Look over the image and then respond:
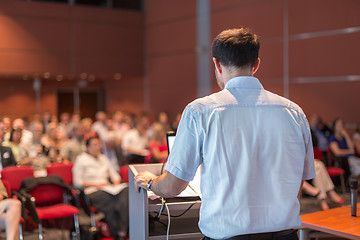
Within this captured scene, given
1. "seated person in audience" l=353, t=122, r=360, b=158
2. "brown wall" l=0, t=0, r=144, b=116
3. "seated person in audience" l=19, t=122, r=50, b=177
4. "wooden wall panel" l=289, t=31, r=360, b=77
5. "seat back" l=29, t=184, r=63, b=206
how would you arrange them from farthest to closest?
1. "brown wall" l=0, t=0, r=144, b=116
2. "wooden wall panel" l=289, t=31, r=360, b=77
3. "seated person in audience" l=353, t=122, r=360, b=158
4. "seated person in audience" l=19, t=122, r=50, b=177
5. "seat back" l=29, t=184, r=63, b=206

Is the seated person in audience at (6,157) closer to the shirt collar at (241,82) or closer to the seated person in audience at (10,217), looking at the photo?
the seated person in audience at (10,217)

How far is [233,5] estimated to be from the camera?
10.6 meters

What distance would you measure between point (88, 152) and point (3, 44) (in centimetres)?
701

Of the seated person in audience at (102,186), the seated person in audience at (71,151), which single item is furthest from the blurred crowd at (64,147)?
the seated person in audience at (102,186)

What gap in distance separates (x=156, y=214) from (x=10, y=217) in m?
2.32

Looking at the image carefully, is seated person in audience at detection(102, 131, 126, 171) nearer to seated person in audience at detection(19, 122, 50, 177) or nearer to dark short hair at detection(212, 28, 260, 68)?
seated person in audience at detection(19, 122, 50, 177)

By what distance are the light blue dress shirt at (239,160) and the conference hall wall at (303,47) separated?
740 cm

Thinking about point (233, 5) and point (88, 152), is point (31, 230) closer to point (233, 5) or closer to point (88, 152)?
point (88, 152)

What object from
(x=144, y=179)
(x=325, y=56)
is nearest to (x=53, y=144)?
(x=325, y=56)

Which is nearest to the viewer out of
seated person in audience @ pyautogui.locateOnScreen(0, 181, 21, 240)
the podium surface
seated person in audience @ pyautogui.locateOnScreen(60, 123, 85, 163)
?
the podium surface

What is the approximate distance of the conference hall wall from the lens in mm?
8578

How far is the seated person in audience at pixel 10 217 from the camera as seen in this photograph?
4.35 metres

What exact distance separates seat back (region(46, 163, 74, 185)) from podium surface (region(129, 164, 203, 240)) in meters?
3.16

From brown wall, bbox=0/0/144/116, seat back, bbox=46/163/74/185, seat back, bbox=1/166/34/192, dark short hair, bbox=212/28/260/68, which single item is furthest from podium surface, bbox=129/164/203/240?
brown wall, bbox=0/0/144/116
